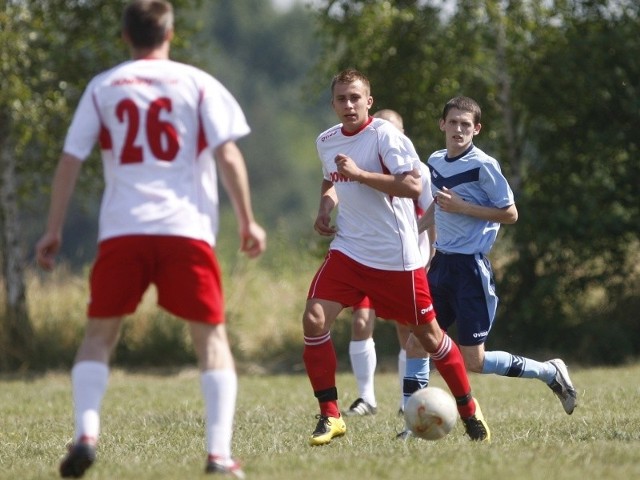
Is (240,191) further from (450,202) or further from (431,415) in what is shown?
(450,202)

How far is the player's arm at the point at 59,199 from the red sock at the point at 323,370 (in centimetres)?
225

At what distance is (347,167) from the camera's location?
6.71 metres

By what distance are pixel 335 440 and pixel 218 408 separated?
7.12ft

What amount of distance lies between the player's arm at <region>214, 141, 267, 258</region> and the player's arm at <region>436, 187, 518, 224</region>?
7.42 ft

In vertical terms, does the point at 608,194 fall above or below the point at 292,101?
above

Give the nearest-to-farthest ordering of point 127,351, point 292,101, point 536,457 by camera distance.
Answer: point 536,457 → point 127,351 → point 292,101

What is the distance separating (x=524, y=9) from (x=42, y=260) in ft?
36.7

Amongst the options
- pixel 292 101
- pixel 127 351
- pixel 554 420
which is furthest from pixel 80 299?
pixel 292 101

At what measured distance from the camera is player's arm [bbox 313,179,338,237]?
7.30m

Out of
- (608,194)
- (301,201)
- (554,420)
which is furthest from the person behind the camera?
(301,201)

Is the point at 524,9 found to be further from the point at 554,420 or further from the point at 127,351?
the point at 554,420

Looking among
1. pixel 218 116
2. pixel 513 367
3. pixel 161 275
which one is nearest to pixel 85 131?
pixel 218 116

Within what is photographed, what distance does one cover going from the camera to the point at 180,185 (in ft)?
17.6

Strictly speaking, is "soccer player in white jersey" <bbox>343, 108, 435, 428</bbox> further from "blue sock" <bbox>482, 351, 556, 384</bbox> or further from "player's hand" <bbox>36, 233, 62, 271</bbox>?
"player's hand" <bbox>36, 233, 62, 271</bbox>
